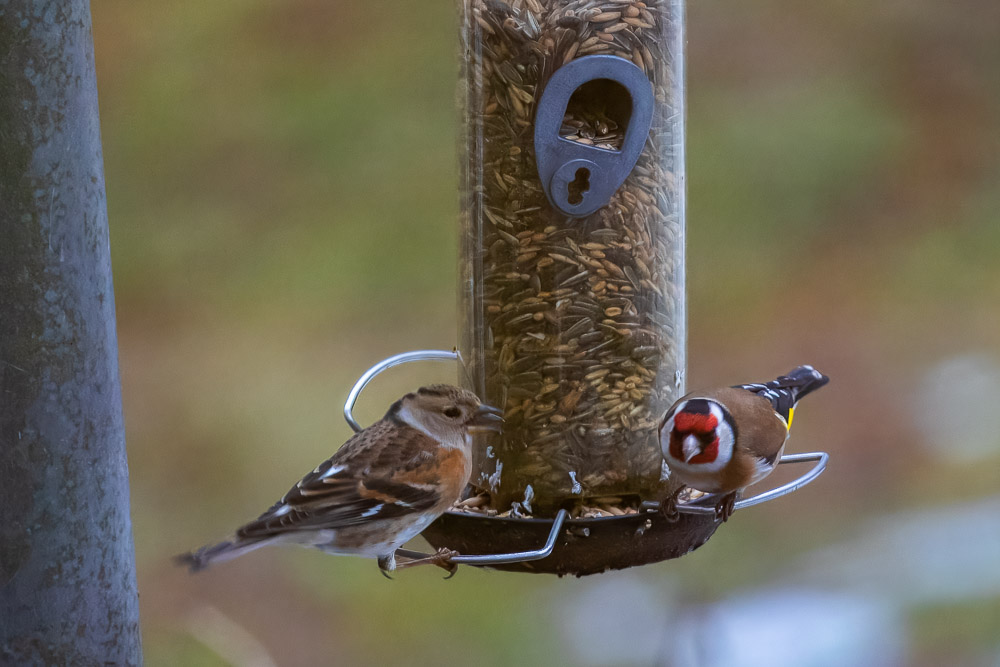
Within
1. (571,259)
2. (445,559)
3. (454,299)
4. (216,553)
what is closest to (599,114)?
(571,259)

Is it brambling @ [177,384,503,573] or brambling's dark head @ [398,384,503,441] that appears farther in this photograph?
brambling's dark head @ [398,384,503,441]

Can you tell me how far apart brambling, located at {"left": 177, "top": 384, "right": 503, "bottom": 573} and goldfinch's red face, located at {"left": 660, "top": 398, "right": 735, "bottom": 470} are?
1.38 ft

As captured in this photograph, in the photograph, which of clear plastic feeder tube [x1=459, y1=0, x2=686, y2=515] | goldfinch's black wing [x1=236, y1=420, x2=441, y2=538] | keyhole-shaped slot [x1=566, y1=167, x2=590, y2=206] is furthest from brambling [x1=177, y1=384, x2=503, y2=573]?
keyhole-shaped slot [x1=566, y1=167, x2=590, y2=206]

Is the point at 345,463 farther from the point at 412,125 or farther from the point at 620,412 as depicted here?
the point at 412,125

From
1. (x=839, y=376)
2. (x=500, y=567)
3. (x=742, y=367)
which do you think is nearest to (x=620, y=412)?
(x=500, y=567)

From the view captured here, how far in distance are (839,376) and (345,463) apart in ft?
16.3

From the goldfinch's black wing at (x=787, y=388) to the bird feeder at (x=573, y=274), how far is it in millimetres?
343

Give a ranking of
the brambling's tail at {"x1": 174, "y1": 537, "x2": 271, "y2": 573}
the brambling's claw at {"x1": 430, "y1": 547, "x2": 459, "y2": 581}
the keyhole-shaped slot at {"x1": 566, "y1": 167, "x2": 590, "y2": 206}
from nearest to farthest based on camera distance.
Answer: the brambling's tail at {"x1": 174, "y1": 537, "x2": 271, "y2": 573} < the brambling's claw at {"x1": 430, "y1": 547, "x2": 459, "y2": 581} < the keyhole-shaped slot at {"x1": 566, "y1": 167, "x2": 590, "y2": 206}

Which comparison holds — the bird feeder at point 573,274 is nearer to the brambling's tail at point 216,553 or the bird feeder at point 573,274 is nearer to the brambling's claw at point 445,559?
the brambling's claw at point 445,559

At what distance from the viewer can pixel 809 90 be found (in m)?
6.25

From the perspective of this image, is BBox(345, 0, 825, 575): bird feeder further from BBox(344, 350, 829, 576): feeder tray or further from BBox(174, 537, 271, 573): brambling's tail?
BBox(174, 537, 271, 573): brambling's tail

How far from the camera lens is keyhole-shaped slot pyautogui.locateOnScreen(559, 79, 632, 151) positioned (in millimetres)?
2617

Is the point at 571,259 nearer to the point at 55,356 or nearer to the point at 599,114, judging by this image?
the point at 599,114

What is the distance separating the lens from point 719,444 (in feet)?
8.33
